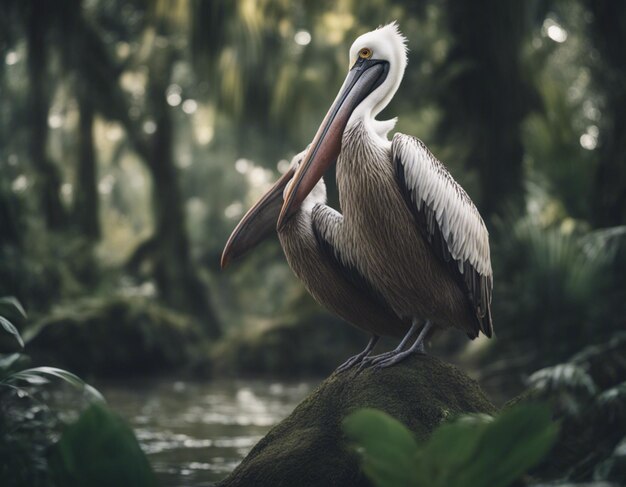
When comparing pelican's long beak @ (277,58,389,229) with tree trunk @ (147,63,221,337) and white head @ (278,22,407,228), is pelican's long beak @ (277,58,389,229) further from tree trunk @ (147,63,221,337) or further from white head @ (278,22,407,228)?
tree trunk @ (147,63,221,337)

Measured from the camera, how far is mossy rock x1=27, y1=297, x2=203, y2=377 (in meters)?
11.8

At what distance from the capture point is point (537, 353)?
9.48 meters

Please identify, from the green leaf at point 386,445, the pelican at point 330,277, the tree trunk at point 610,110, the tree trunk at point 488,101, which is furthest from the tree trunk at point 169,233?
the green leaf at point 386,445

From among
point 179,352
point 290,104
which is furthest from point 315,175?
point 290,104

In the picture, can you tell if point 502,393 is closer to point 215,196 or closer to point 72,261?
point 72,261

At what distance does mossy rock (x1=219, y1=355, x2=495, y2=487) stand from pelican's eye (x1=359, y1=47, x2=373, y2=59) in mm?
1496

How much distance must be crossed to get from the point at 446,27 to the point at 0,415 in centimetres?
1142

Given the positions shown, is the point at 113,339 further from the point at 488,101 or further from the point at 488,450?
the point at 488,450

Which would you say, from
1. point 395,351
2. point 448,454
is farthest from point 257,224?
point 448,454

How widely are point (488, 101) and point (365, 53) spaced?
331 inches

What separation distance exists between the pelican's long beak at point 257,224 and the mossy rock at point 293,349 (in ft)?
29.8

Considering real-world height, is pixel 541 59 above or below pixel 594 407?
above

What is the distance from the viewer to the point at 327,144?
14.5 feet

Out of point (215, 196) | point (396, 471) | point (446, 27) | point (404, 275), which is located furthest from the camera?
point (215, 196)
